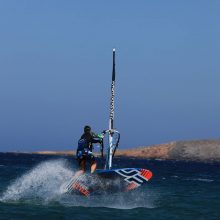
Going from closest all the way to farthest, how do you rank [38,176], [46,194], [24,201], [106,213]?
[106,213]
[24,201]
[46,194]
[38,176]

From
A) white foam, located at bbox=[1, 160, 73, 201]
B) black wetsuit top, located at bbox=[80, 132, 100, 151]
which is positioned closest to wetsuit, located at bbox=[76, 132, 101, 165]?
black wetsuit top, located at bbox=[80, 132, 100, 151]

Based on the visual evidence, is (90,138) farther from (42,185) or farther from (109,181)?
(42,185)

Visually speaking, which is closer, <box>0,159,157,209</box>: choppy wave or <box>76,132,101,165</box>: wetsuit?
<box>76,132,101,165</box>: wetsuit

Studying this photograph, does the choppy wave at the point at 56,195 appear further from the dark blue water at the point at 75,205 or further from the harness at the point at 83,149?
the harness at the point at 83,149

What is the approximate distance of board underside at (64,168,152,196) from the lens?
80.4ft

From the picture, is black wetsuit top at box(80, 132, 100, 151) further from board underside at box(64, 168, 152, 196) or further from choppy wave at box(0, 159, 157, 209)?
choppy wave at box(0, 159, 157, 209)

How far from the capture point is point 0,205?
25.4 m

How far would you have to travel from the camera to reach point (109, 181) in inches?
973

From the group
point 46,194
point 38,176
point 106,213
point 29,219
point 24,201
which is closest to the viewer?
point 29,219

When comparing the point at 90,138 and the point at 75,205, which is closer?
the point at 90,138

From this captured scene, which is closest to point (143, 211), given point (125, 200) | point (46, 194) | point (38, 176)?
point (125, 200)

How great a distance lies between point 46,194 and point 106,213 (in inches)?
219

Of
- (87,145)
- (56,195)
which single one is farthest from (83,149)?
(56,195)

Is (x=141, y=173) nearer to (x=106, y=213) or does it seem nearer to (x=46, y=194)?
(x=106, y=213)
